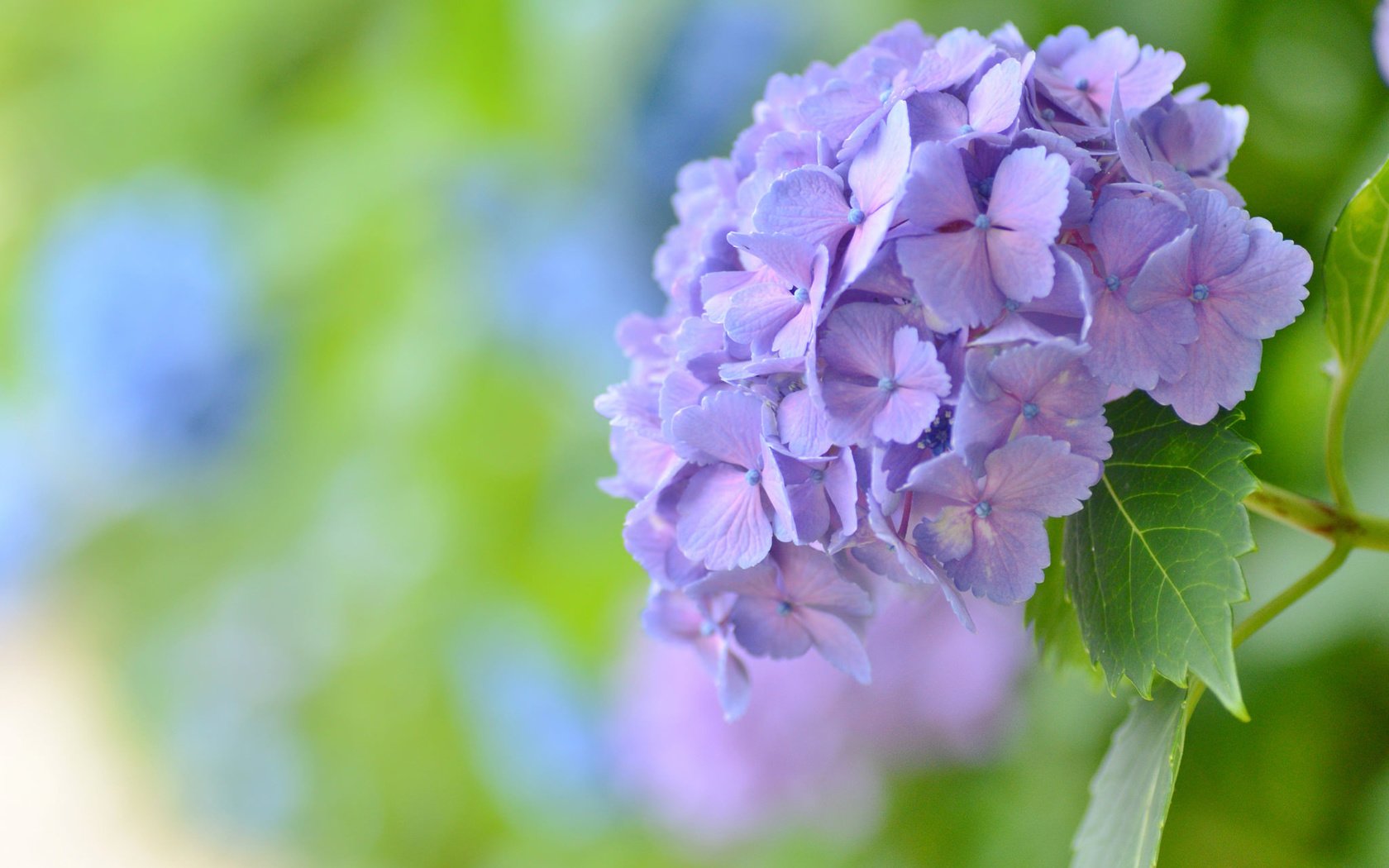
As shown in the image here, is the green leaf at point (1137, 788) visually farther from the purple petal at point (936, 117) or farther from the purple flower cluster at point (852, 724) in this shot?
the purple flower cluster at point (852, 724)

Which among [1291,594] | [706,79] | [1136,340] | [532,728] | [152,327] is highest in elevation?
[152,327]

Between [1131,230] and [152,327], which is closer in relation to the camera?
[1131,230]

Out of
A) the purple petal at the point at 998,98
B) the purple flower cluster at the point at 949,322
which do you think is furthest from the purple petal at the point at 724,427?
the purple petal at the point at 998,98

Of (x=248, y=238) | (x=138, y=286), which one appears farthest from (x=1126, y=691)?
(x=138, y=286)

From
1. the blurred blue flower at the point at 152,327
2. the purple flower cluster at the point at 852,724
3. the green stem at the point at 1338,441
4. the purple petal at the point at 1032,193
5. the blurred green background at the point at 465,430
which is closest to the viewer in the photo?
the purple petal at the point at 1032,193

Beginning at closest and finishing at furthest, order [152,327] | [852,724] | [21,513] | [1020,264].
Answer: [1020,264], [852,724], [152,327], [21,513]

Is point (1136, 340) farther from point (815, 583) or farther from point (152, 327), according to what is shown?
point (152, 327)

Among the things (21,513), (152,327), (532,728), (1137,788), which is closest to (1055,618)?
(1137,788)

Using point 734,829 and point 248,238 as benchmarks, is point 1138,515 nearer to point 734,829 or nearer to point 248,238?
point 734,829
